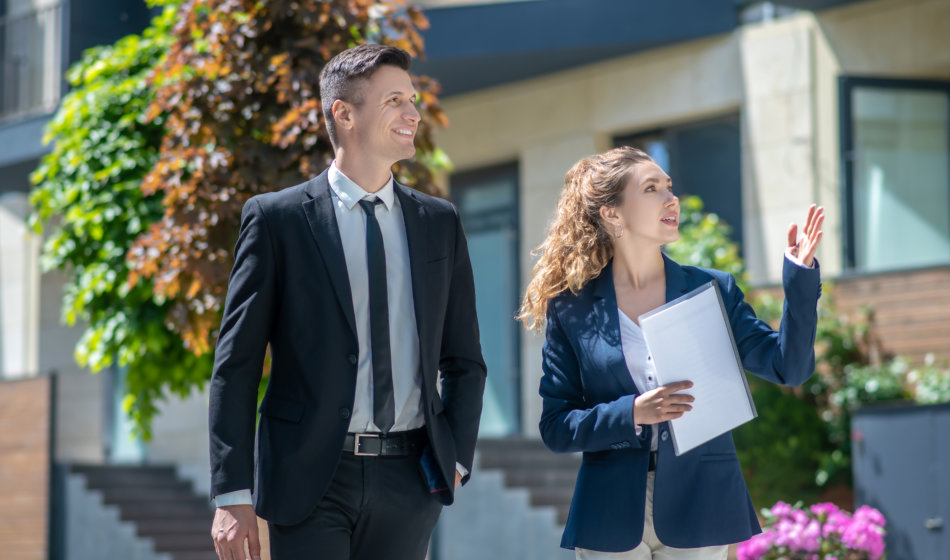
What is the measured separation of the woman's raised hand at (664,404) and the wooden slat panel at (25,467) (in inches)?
403

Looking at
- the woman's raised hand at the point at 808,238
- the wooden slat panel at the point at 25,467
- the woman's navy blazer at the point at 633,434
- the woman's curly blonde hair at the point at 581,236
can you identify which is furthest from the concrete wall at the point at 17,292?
the woman's raised hand at the point at 808,238

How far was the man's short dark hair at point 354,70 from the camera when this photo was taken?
129 inches

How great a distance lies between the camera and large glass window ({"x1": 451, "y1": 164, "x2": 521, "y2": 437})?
43.1 feet

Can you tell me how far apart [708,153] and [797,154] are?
1015 mm

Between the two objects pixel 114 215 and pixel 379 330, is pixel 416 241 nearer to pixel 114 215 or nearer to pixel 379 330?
pixel 379 330

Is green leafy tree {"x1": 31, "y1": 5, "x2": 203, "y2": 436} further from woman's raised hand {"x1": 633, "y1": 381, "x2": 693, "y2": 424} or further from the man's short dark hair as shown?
woman's raised hand {"x1": 633, "y1": 381, "x2": 693, "y2": 424}

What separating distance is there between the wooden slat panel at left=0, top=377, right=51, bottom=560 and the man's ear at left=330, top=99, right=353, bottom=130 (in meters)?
9.97

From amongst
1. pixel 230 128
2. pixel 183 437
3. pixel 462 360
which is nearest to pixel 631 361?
pixel 462 360

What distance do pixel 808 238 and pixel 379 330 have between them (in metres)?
1.12

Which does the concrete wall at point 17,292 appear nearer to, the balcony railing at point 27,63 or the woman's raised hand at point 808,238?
the balcony railing at point 27,63

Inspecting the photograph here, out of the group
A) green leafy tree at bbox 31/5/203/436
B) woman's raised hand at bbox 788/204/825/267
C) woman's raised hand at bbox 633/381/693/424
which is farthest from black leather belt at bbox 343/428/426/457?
green leafy tree at bbox 31/5/203/436

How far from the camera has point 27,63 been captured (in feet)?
49.1

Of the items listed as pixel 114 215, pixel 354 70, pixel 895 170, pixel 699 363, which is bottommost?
pixel 699 363

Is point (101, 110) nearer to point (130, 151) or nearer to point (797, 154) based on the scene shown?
point (130, 151)
